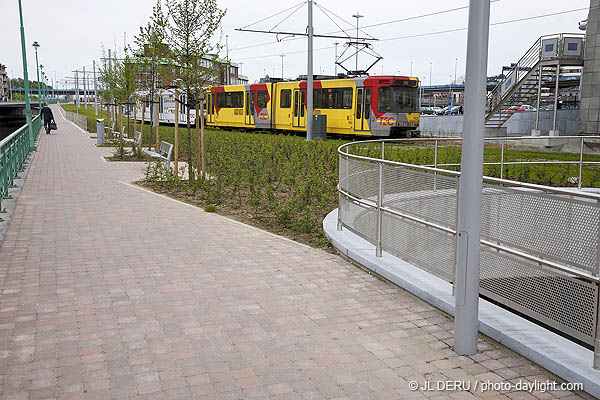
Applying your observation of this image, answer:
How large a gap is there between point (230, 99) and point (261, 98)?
12.4 feet

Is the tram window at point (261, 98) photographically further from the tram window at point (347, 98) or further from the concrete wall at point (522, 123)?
the concrete wall at point (522, 123)

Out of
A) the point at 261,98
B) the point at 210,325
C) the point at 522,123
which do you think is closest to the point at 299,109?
the point at 261,98

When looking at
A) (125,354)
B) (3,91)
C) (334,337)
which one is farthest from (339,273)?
(3,91)

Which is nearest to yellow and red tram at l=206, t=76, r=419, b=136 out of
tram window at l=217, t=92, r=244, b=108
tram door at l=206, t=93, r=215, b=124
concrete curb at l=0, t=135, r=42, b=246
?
tram window at l=217, t=92, r=244, b=108

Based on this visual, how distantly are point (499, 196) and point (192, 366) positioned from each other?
273cm

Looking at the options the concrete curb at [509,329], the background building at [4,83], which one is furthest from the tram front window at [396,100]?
the background building at [4,83]

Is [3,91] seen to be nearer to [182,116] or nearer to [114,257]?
[182,116]

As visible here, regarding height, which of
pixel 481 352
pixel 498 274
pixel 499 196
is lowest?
pixel 481 352

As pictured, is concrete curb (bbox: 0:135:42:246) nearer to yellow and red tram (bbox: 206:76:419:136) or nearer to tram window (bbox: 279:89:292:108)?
yellow and red tram (bbox: 206:76:419:136)

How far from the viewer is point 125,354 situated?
440cm

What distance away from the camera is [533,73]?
27.9m

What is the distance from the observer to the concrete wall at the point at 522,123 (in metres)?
27.6

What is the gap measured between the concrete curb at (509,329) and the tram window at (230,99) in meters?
29.5

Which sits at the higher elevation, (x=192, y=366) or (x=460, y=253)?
(x=460, y=253)
